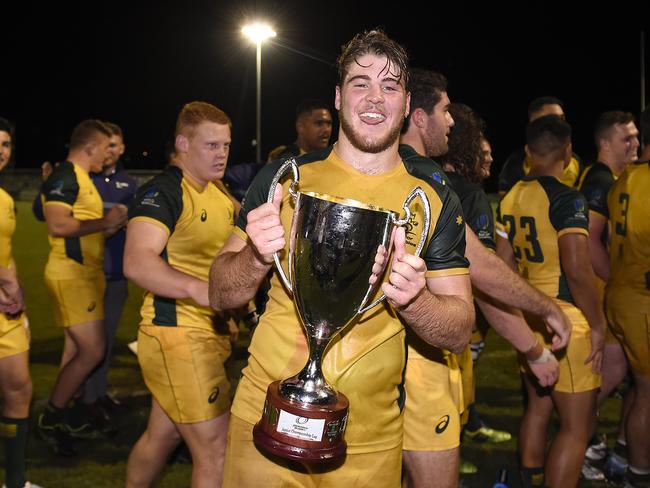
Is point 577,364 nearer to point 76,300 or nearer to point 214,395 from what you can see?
point 214,395

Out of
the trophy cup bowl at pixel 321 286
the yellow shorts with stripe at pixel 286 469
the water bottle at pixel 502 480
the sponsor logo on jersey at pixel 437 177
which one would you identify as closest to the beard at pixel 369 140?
the sponsor logo on jersey at pixel 437 177

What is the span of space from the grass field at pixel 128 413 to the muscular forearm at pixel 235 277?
2.58 metres

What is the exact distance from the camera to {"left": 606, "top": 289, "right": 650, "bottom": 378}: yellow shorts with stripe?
4418mm

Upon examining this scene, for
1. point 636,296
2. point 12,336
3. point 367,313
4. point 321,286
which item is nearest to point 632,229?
point 636,296

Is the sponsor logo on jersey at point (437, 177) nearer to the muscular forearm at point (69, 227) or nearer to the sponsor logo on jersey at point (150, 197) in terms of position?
the sponsor logo on jersey at point (150, 197)

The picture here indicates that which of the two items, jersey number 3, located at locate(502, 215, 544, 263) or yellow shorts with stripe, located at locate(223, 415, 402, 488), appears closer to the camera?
yellow shorts with stripe, located at locate(223, 415, 402, 488)

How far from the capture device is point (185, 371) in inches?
146

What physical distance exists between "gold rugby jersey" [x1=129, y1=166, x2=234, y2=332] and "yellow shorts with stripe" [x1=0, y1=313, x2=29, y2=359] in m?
0.75

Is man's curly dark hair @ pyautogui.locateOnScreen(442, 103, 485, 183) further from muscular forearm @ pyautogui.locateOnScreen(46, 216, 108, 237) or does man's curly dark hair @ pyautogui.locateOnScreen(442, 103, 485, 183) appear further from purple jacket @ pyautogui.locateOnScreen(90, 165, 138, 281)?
purple jacket @ pyautogui.locateOnScreen(90, 165, 138, 281)

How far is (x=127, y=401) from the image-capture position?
20.8 ft

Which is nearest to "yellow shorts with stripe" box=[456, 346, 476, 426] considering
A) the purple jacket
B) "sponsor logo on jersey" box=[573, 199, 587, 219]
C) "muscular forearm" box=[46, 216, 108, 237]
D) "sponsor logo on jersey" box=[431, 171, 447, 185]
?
"sponsor logo on jersey" box=[573, 199, 587, 219]

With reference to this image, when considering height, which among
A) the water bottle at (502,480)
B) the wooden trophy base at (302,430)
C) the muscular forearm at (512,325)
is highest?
the muscular forearm at (512,325)

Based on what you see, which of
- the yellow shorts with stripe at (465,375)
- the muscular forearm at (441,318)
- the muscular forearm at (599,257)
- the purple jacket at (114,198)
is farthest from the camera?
the purple jacket at (114,198)

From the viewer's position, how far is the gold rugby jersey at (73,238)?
5.84 meters
